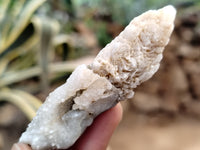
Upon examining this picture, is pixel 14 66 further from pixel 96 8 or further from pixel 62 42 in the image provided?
pixel 96 8

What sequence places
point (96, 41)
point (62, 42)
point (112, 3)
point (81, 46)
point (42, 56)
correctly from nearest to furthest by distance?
point (42, 56)
point (62, 42)
point (81, 46)
point (96, 41)
point (112, 3)

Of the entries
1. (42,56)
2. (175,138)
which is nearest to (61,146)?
(42,56)

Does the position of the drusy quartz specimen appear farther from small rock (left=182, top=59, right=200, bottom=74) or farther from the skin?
small rock (left=182, top=59, right=200, bottom=74)

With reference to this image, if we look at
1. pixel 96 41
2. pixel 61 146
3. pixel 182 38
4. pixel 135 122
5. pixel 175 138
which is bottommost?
pixel 175 138

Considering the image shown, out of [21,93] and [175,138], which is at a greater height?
[21,93]

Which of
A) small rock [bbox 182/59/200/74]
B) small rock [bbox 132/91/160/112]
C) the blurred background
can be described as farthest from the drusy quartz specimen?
small rock [bbox 182/59/200/74]

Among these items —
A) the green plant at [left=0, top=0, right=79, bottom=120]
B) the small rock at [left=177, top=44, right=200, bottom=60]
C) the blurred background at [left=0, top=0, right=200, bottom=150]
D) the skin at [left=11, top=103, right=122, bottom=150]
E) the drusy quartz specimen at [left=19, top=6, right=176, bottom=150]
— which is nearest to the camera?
the drusy quartz specimen at [left=19, top=6, right=176, bottom=150]
